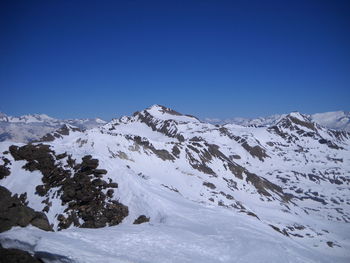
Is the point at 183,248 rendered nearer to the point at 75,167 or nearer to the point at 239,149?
the point at 75,167

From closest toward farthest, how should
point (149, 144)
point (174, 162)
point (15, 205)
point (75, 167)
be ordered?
point (15, 205) < point (75, 167) < point (174, 162) < point (149, 144)

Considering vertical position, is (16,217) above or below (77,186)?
below

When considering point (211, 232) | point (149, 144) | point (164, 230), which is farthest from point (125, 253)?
point (149, 144)

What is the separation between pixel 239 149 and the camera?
19662 cm

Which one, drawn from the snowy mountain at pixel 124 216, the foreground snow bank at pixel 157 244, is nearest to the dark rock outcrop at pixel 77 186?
the snowy mountain at pixel 124 216

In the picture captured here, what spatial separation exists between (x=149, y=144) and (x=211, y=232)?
2840 inches

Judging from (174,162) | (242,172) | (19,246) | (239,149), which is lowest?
(19,246)

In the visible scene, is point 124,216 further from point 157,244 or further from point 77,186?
point 157,244

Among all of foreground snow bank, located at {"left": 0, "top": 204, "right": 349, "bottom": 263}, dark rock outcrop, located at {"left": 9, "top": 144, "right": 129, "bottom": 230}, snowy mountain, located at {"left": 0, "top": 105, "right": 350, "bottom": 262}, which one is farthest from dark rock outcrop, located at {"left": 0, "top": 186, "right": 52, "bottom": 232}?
dark rock outcrop, located at {"left": 9, "top": 144, "right": 129, "bottom": 230}

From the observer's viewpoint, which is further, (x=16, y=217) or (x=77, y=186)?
(x=77, y=186)

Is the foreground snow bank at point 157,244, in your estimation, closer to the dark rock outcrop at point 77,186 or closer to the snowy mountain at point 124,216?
the snowy mountain at point 124,216

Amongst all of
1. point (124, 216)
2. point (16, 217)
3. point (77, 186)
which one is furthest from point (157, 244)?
point (77, 186)

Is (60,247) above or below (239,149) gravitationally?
below

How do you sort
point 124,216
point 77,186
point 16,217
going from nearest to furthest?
point 16,217 < point 124,216 < point 77,186
